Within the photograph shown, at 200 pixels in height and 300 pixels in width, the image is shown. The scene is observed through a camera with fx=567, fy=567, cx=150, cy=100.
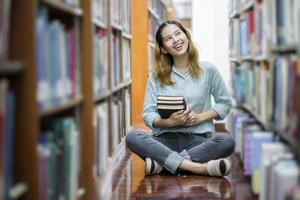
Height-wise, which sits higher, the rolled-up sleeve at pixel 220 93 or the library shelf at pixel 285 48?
the library shelf at pixel 285 48

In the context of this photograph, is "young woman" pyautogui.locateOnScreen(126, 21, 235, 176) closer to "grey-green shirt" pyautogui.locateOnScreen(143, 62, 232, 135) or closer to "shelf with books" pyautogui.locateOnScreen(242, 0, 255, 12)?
"grey-green shirt" pyautogui.locateOnScreen(143, 62, 232, 135)

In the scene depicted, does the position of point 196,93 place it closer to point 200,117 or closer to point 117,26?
point 200,117

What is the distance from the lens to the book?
3260 mm

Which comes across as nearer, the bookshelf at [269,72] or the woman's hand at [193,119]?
the bookshelf at [269,72]

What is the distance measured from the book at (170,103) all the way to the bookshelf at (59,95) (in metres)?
0.29

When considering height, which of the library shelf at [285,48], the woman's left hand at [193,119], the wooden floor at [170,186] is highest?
the library shelf at [285,48]

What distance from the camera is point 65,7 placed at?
6.77ft

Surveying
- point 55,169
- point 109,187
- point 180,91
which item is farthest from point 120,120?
point 55,169

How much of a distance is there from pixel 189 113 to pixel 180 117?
0.07m

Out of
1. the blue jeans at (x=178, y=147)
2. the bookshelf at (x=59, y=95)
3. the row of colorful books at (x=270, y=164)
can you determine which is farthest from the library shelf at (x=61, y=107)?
the blue jeans at (x=178, y=147)

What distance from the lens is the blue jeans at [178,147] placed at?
3.32 meters

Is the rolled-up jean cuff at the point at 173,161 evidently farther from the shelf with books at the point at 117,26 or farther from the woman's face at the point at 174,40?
the shelf with books at the point at 117,26

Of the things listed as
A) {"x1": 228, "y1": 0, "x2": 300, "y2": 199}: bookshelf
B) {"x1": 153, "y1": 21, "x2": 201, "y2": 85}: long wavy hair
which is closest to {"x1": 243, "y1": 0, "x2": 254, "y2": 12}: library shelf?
{"x1": 228, "y1": 0, "x2": 300, "y2": 199}: bookshelf

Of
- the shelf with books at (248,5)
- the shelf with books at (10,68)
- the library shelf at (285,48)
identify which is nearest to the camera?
the shelf with books at (10,68)
